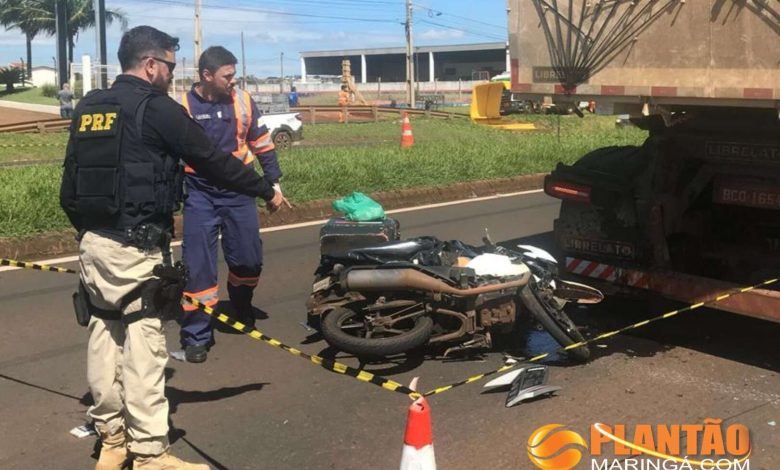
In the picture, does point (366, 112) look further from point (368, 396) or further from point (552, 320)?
point (368, 396)

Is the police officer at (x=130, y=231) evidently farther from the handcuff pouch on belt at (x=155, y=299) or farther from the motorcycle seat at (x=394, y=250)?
the motorcycle seat at (x=394, y=250)

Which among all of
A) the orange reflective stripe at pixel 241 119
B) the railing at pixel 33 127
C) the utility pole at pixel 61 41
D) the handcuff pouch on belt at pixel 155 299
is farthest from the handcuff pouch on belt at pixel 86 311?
the utility pole at pixel 61 41

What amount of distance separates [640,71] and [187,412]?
3254 millimetres

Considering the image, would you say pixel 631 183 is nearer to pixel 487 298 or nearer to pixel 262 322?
pixel 487 298

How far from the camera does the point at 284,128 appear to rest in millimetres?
21891

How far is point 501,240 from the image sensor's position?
8.90 meters

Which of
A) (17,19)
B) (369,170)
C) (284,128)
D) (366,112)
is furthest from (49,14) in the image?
(369,170)

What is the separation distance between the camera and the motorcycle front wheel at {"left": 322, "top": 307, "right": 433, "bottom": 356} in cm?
477

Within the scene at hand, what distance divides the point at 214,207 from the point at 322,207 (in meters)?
5.46

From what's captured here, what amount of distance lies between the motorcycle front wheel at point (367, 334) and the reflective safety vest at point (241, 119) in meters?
1.21

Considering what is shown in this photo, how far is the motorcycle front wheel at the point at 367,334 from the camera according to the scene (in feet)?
15.7

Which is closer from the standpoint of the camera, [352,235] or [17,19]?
[352,235]

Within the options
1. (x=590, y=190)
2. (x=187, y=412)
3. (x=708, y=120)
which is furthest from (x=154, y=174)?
(x=708, y=120)

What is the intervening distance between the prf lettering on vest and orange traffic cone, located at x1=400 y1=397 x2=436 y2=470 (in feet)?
5.54
